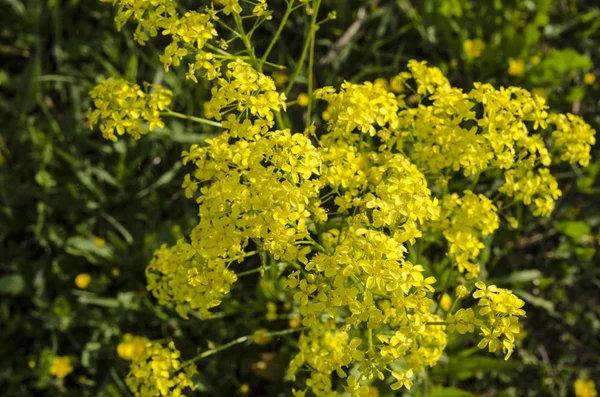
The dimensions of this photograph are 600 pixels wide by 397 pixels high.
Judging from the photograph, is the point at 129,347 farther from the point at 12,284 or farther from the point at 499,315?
the point at 499,315

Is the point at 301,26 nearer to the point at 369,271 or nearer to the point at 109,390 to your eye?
the point at 109,390

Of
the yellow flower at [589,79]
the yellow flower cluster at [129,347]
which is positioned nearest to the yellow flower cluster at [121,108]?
the yellow flower cluster at [129,347]

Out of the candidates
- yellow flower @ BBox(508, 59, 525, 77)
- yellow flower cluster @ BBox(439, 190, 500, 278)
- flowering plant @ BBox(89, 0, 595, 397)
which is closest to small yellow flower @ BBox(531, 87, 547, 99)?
yellow flower @ BBox(508, 59, 525, 77)

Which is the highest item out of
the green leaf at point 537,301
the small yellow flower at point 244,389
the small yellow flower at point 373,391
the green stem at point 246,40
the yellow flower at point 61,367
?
the green stem at point 246,40

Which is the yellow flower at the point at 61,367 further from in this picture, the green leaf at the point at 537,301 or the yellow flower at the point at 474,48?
the yellow flower at the point at 474,48

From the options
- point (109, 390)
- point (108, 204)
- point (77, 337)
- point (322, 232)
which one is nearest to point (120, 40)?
point (108, 204)

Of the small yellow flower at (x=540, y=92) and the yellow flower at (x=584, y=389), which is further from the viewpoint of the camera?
the small yellow flower at (x=540, y=92)

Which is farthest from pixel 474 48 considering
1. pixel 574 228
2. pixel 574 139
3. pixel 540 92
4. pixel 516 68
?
pixel 574 139
